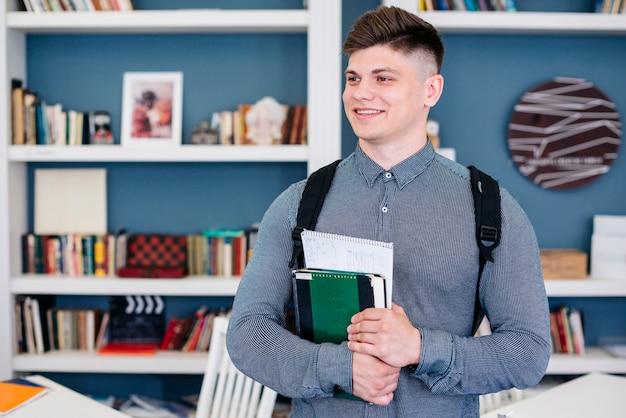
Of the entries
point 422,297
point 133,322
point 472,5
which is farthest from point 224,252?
point 422,297

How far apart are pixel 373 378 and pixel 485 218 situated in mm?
397

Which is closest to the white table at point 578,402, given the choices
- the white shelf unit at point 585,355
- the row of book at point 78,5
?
the white shelf unit at point 585,355

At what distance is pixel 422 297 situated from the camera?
4.66 feet

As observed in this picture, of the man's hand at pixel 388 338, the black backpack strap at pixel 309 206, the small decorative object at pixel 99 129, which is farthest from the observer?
the small decorative object at pixel 99 129

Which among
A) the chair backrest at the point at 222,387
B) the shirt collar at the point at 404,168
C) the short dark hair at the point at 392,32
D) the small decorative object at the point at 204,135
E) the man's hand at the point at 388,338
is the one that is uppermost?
the short dark hair at the point at 392,32

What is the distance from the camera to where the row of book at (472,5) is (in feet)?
10.5

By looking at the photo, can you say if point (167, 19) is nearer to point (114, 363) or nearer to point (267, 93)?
point (267, 93)

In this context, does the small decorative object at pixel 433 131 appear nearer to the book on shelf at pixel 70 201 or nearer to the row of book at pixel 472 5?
the row of book at pixel 472 5

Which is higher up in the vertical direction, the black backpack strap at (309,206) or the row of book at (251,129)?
the row of book at (251,129)

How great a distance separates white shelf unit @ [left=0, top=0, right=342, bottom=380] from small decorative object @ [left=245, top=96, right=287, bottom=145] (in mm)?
100

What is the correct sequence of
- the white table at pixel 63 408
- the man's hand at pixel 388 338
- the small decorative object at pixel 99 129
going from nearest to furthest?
the man's hand at pixel 388 338 → the white table at pixel 63 408 → the small decorative object at pixel 99 129

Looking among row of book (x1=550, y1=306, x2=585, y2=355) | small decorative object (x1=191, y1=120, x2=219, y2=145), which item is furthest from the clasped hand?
row of book (x1=550, y1=306, x2=585, y2=355)

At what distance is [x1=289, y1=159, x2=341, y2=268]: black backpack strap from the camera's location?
4.75 ft

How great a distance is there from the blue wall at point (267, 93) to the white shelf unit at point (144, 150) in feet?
0.57
